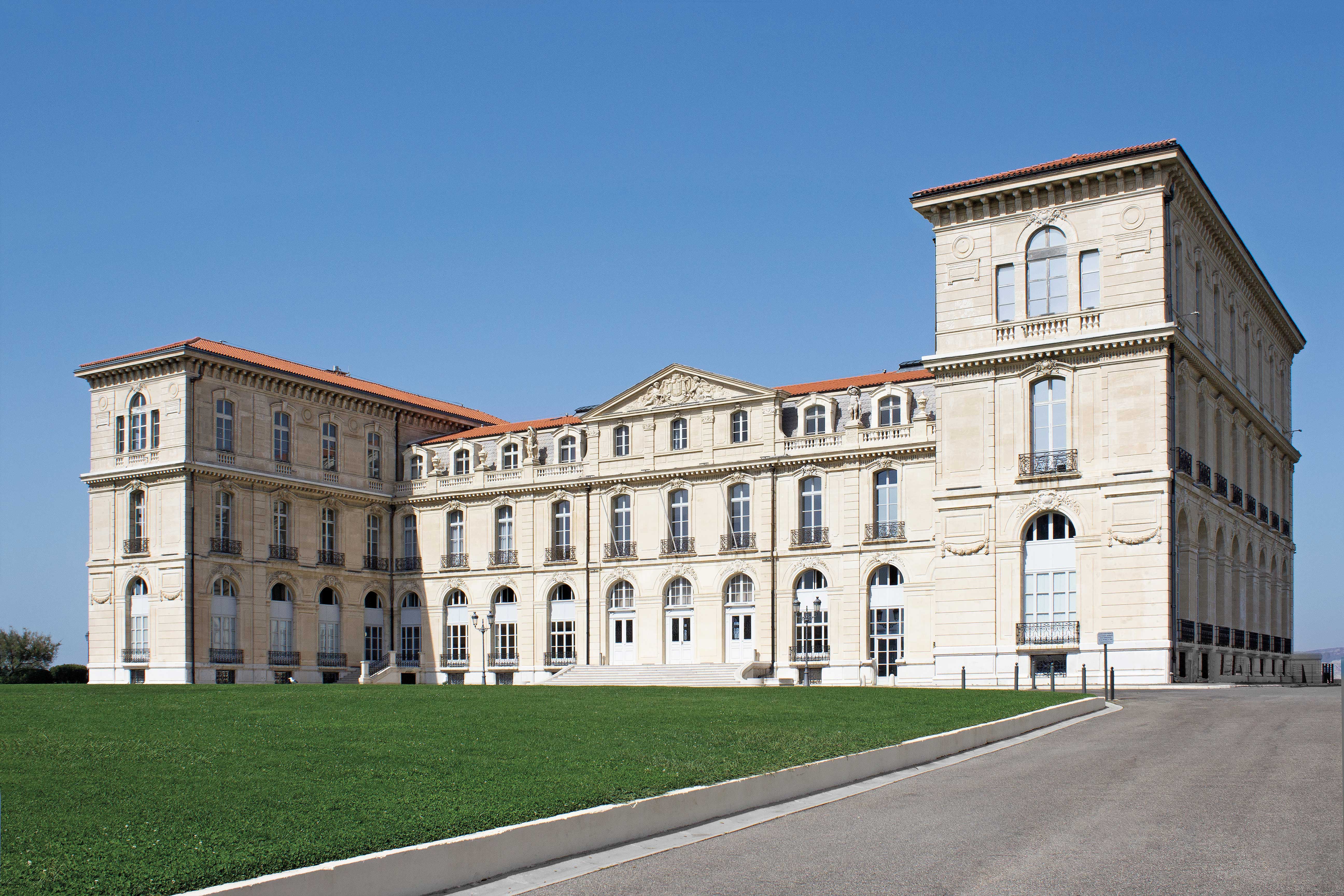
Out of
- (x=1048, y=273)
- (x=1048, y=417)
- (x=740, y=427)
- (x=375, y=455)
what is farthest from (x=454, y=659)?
(x=1048, y=273)

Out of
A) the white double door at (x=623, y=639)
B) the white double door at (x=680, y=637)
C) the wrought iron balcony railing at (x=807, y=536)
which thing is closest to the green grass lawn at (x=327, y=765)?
the wrought iron balcony railing at (x=807, y=536)

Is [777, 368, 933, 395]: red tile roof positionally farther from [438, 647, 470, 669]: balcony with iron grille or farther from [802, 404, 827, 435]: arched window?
[438, 647, 470, 669]: balcony with iron grille

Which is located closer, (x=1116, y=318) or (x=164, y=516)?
(x=1116, y=318)

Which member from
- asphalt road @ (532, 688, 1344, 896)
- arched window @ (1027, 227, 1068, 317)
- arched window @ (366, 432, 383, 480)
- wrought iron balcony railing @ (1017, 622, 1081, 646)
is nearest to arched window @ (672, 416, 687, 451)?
arched window @ (366, 432, 383, 480)

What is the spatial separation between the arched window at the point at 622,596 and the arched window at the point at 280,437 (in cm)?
1575

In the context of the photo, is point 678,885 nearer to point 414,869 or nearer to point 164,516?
point 414,869

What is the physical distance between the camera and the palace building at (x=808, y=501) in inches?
1635

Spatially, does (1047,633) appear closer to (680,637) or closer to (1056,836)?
(680,637)

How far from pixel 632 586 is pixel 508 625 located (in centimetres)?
682

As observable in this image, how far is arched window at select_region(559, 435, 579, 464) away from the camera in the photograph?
60.5m

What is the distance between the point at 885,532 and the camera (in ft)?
168

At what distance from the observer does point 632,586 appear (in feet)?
189

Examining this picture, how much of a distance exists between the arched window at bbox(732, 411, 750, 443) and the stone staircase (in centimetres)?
935

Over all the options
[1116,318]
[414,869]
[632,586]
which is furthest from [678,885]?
[632,586]
